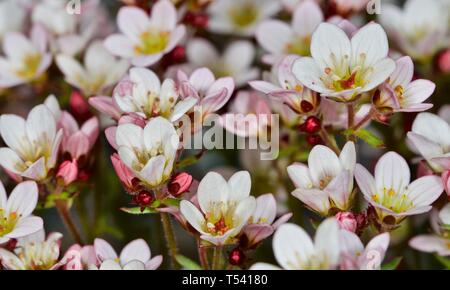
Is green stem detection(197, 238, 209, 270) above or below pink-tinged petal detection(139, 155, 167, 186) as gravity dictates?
below

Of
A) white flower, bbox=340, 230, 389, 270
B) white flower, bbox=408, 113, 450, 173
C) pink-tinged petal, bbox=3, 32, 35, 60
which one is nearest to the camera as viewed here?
white flower, bbox=340, 230, 389, 270

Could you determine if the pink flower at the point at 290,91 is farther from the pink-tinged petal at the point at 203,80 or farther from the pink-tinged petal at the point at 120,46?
the pink-tinged petal at the point at 120,46

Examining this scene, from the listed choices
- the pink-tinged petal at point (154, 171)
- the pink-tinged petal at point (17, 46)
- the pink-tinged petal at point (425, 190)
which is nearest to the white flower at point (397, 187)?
the pink-tinged petal at point (425, 190)

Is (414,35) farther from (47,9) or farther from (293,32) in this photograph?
(47,9)

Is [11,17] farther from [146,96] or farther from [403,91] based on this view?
[403,91]

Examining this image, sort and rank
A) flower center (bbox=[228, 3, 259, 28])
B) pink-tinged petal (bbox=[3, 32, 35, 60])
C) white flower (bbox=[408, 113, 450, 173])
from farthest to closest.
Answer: flower center (bbox=[228, 3, 259, 28]) < pink-tinged petal (bbox=[3, 32, 35, 60]) < white flower (bbox=[408, 113, 450, 173])

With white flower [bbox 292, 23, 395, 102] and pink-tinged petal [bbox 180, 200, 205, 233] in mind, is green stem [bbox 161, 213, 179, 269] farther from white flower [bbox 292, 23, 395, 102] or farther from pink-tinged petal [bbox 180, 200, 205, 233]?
white flower [bbox 292, 23, 395, 102]

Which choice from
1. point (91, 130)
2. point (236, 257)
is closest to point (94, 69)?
point (91, 130)

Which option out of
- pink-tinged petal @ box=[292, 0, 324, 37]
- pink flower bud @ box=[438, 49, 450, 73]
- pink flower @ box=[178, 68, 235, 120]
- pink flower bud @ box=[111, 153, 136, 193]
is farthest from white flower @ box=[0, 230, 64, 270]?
pink flower bud @ box=[438, 49, 450, 73]
